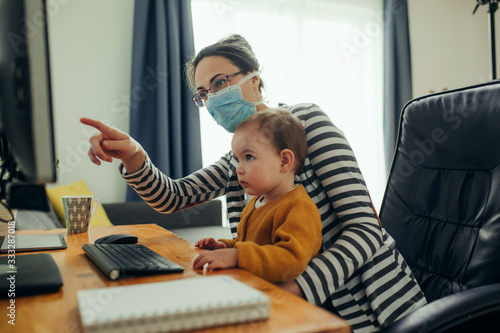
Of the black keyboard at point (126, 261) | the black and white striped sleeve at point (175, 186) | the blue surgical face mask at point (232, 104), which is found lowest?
the black keyboard at point (126, 261)

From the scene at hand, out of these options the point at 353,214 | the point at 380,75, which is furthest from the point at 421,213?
the point at 380,75

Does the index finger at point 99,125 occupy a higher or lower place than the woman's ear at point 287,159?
higher

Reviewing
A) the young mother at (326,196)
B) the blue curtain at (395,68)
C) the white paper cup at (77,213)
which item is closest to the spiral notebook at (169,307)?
the young mother at (326,196)

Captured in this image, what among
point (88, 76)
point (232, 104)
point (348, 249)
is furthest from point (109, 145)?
point (88, 76)

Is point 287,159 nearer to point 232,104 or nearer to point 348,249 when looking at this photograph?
point 348,249

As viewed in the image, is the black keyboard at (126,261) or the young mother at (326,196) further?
the young mother at (326,196)

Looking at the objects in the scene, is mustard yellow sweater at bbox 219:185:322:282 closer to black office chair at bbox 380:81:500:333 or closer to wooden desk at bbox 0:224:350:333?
wooden desk at bbox 0:224:350:333

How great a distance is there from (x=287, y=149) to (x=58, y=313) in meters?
0.57

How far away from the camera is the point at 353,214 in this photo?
0.87 metres

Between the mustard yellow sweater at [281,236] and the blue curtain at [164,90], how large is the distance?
88.0 inches

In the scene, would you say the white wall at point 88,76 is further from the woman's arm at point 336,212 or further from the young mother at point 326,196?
the woman's arm at point 336,212

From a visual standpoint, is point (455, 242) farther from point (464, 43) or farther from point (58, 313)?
point (464, 43)

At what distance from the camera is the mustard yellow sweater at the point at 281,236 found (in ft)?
2.28

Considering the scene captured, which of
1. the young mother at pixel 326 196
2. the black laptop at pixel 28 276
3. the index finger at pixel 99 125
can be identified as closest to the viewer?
the black laptop at pixel 28 276
